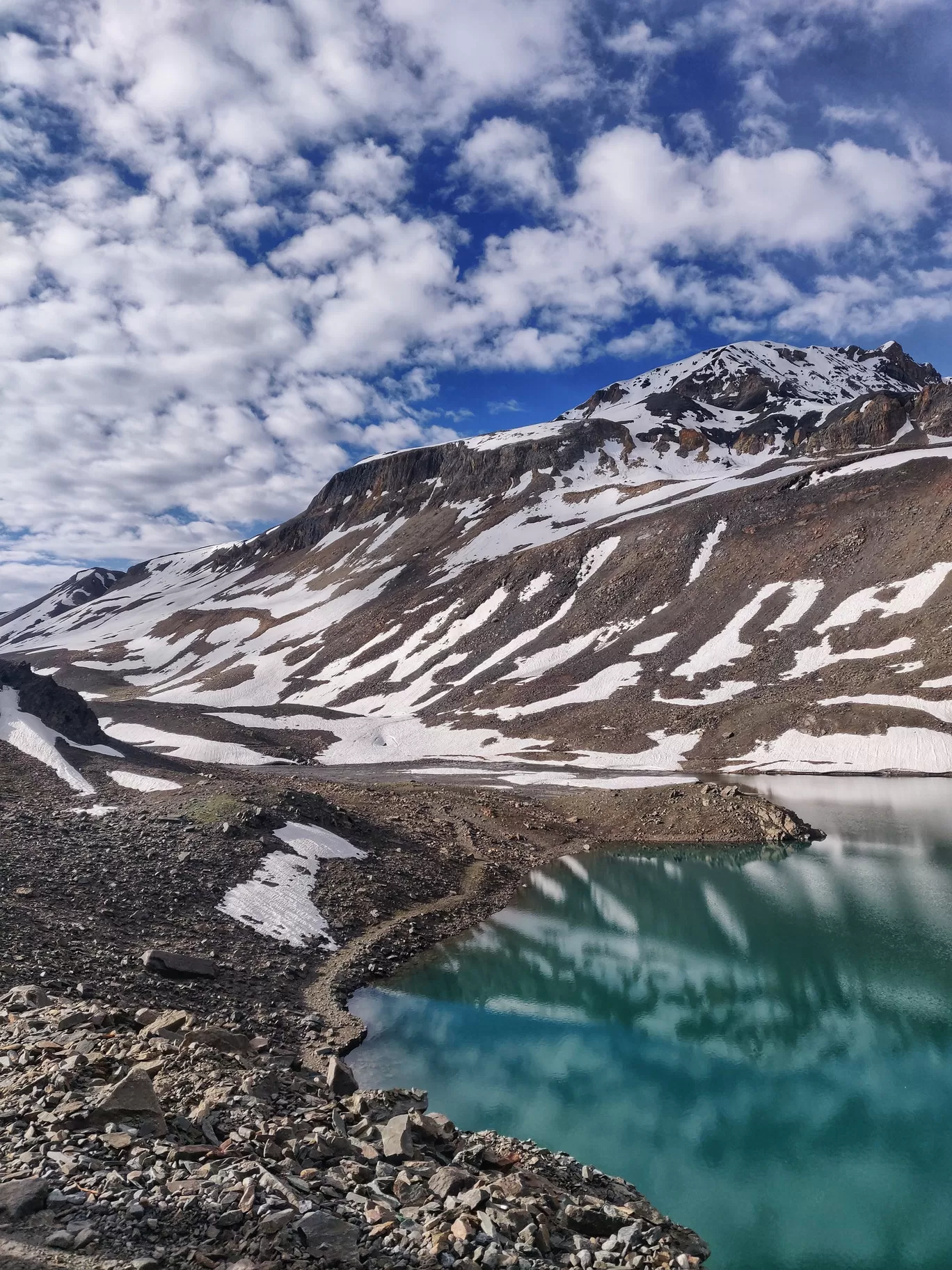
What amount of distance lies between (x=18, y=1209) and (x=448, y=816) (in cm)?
3619

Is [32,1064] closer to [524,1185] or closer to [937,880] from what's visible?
[524,1185]

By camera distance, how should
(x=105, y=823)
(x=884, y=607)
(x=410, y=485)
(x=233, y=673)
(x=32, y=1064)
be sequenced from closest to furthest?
1. (x=32, y=1064)
2. (x=105, y=823)
3. (x=884, y=607)
4. (x=233, y=673)
5. (x=410, y=485)

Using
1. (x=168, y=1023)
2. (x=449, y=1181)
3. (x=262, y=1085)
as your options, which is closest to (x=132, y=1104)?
(x=262, y=1085)

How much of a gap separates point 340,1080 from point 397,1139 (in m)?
3.91

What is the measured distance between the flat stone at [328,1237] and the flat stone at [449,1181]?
1.91 meters

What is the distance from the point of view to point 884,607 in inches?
2744

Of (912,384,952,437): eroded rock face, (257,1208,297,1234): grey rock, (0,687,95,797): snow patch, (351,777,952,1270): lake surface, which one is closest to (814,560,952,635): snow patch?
(351,777,952,1270): lake surface

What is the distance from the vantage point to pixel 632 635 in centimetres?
8488

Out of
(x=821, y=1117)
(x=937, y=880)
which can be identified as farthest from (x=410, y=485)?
(x=821, y=1117)

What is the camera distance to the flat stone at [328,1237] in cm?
827

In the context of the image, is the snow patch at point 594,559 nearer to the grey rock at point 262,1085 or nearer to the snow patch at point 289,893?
the snow patch at point 289,893

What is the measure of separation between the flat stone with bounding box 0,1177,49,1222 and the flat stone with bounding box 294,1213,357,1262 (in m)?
2.84

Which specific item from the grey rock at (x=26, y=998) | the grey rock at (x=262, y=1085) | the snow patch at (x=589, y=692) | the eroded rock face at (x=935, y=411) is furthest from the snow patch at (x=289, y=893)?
the eroded rock face at (x=935, y=411)

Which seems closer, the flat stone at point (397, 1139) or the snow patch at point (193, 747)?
the flat stone at point (397, 1139)
